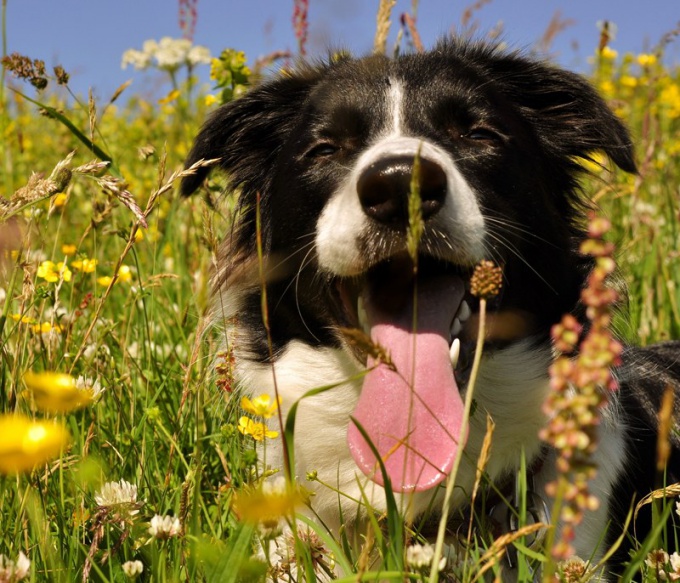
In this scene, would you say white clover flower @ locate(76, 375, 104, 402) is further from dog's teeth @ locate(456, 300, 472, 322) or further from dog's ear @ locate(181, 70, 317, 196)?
dog's ear @ locate(181, 70, 317, 196)

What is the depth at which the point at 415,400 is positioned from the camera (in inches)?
80.3

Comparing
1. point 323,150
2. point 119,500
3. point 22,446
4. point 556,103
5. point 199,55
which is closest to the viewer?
point 22,446

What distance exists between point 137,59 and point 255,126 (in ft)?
5.51

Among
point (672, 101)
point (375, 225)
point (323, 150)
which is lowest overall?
point (375, 225)

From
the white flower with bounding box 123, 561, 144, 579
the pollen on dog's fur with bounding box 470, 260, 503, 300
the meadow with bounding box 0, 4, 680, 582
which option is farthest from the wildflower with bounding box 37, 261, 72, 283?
the pollen on dog's fur with bounding box 470, 260, 503, 300

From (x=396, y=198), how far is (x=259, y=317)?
35.2 inches

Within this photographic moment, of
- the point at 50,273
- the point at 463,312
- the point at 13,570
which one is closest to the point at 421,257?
the point at 463,312

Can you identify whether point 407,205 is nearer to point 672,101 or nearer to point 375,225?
point 375,225

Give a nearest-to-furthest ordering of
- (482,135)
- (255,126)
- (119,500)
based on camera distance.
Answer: (119,500) → (482,135) → (255,126)

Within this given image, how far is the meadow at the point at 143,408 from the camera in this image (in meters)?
1.37

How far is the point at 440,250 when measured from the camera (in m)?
2.17

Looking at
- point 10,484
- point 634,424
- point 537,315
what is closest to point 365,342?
point 10,484

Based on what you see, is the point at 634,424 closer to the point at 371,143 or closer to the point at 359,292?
the point at 359,292

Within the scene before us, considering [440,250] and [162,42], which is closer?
[440,250]
